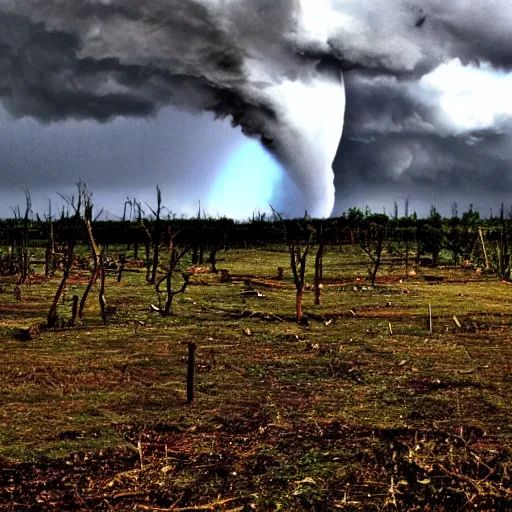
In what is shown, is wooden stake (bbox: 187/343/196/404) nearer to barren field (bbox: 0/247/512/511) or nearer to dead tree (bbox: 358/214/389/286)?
barren field (bbox: 0/247/512/511)

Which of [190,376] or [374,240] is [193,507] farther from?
[374,240]

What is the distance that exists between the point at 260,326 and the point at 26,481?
7.35 meters

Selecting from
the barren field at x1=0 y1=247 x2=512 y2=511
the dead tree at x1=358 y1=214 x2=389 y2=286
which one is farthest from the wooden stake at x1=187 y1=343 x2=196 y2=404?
the dead tree at x1=358 y1=214 x2=389 y2=286

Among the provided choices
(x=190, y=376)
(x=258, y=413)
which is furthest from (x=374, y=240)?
(x=258, y=413)

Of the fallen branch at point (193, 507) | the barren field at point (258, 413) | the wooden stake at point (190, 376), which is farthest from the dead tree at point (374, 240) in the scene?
the fallen branch at point (193, 507)

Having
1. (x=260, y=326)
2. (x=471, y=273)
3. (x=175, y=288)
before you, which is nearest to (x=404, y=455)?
(x=260, y=326)

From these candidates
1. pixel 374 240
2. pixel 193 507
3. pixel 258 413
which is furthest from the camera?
pixel 374 240

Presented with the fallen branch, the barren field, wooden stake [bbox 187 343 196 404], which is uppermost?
wooden stake [bbox 187 343 196 404]

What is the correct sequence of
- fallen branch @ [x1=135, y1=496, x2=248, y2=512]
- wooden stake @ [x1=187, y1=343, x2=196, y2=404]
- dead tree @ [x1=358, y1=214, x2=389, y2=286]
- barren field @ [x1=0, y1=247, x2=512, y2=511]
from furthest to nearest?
1. dead tree @ [x1=358, y1=214, x2=389, y2=286]
2. wooden stake @ [x1=187, y1=343, x2=196, y2=404]
3. barren field @ [x1=0, y1=247, x2=512, y2=511]
4. fallen branch @ [x1=135, y1=496, x2=248, y2=512]

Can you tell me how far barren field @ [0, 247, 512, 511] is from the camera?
15.0 feet

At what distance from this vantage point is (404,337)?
425 inches

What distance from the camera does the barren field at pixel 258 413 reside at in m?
4.58

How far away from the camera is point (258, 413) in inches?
252

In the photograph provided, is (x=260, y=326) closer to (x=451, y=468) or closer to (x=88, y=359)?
(x=88, y=359)
